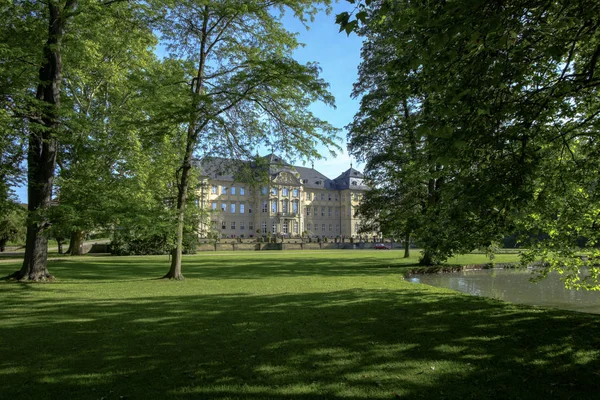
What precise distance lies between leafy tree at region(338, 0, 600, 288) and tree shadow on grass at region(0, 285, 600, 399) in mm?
1824

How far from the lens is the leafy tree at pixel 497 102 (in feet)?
15.8

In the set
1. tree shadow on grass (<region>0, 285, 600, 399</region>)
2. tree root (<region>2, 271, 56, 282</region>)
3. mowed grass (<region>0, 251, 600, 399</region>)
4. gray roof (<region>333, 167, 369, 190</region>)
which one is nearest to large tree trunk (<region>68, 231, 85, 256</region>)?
tree root (<region>2, 271, 56, 282</region>)

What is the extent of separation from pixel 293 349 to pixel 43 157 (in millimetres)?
13238

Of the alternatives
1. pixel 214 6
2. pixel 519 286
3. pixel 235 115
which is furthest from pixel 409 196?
pixel 214 6

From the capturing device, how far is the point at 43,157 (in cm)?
1463

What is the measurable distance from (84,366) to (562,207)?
9.24 m

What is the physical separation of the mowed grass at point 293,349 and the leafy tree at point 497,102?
1829mm

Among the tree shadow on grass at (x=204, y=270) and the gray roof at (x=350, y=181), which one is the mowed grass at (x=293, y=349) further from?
the gray roof at (x=350, y=181)

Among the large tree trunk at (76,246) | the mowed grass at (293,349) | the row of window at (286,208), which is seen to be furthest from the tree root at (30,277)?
the row of window at (286,208)

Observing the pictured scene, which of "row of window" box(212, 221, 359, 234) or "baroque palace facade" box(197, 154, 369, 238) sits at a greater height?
"baroque palace facade" box(197, 154, 369, 238)

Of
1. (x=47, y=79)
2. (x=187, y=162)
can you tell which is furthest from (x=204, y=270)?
(x=47, y=79)

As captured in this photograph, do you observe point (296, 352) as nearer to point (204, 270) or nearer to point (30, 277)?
point (30, 277)

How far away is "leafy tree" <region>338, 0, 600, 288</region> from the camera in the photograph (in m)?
4.82

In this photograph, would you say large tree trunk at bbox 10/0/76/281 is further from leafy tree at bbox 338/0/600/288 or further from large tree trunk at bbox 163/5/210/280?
leafy tree at bbox 338/0/600/288
